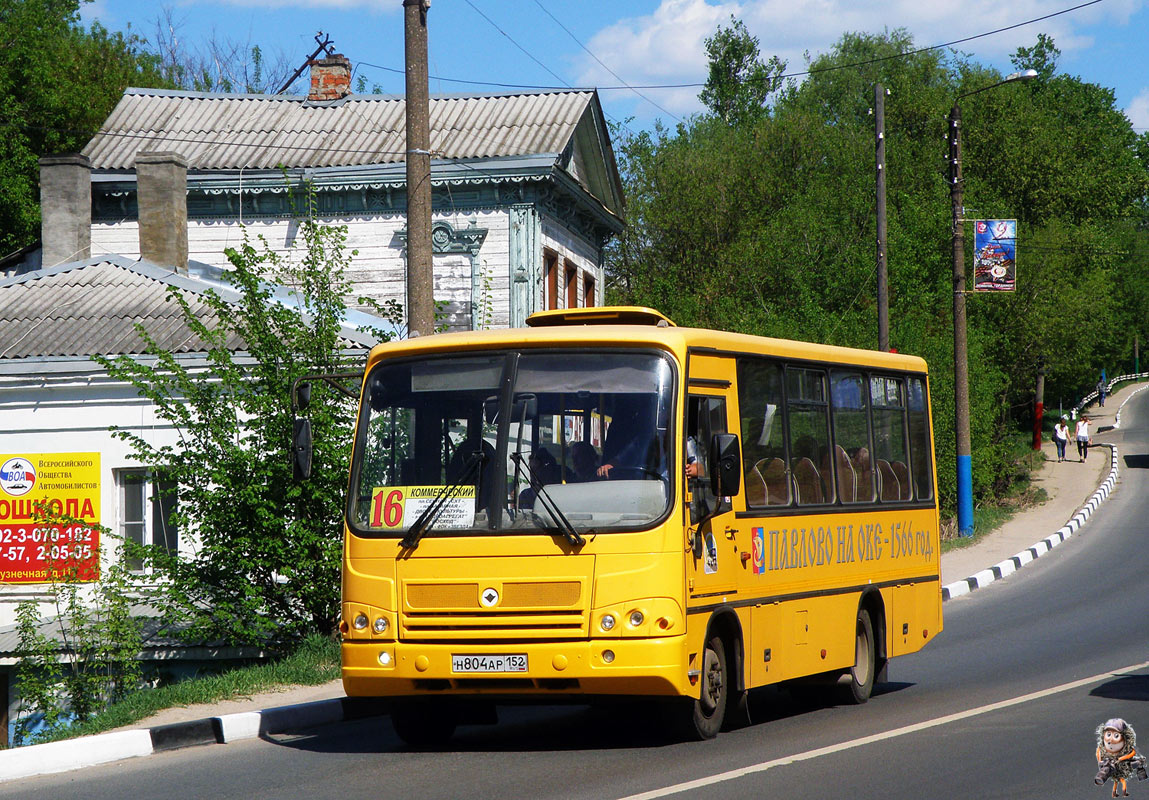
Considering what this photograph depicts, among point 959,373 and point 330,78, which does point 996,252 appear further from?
point 330,78

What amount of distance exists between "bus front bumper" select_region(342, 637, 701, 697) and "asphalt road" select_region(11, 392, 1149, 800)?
44cm

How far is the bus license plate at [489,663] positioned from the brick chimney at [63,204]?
18.8 m

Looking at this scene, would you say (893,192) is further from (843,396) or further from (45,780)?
(45,780)

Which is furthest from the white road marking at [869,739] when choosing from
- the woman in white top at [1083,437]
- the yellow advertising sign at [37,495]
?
the woman in white top at [1083,437]

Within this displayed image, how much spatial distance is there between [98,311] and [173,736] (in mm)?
12219

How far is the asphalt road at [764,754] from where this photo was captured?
756 centimetres

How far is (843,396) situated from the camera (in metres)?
11.6

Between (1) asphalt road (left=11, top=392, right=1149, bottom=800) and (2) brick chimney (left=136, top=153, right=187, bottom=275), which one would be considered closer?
(1) asphalt road (left=11, top=392, right=1149, bottom=800)

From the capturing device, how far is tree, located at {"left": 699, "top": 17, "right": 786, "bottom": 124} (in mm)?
73000

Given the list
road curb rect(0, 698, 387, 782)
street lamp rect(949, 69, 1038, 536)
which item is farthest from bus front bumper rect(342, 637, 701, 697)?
street lamp rect(949, 69, 1038, 536)

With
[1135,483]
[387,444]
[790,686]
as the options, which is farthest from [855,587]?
[1135,483]

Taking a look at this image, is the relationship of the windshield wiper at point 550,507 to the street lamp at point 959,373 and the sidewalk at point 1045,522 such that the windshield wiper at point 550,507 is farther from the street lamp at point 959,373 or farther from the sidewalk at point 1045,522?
the street lamp at point 959,373

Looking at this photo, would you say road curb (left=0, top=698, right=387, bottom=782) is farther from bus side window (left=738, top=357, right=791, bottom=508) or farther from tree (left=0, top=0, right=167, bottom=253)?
tree (left=0, top=0, right=167, bottom=253)

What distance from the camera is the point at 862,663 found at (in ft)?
38.5
